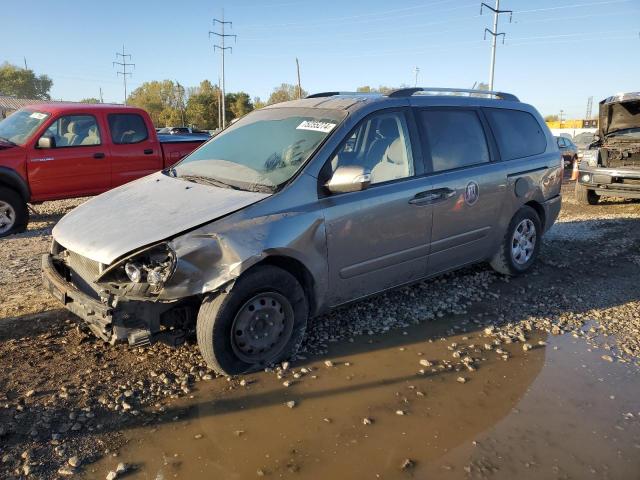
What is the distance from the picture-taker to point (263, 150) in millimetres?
4109

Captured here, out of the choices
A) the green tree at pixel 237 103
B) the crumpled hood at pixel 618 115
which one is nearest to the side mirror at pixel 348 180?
the crumpled hood at pixel 618 115

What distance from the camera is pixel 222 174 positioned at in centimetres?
407

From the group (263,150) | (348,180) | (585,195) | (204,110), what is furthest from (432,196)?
(204,110)

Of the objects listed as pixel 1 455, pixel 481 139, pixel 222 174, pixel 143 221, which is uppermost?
pixel 481 139

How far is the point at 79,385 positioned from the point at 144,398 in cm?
48

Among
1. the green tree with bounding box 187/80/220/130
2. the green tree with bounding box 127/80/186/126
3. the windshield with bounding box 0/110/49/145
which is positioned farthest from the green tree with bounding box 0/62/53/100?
the windshield with bounding box 0/110/49/145

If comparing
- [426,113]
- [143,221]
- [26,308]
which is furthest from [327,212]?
[26,308]

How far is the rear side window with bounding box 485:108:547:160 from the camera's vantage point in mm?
5283

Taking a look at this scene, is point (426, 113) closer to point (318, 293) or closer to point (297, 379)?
point (318, 293)

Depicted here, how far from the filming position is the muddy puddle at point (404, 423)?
2691 millimetres

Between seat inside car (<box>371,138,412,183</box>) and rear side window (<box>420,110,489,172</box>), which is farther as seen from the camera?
rear side window (<box>420,110,489,172</box>)

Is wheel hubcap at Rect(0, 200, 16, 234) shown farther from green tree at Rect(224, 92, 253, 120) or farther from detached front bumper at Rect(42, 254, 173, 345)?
green tree at Rect(224, 92, 253, 120)

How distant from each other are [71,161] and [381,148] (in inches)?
235

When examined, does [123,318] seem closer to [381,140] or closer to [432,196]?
[381,140]
